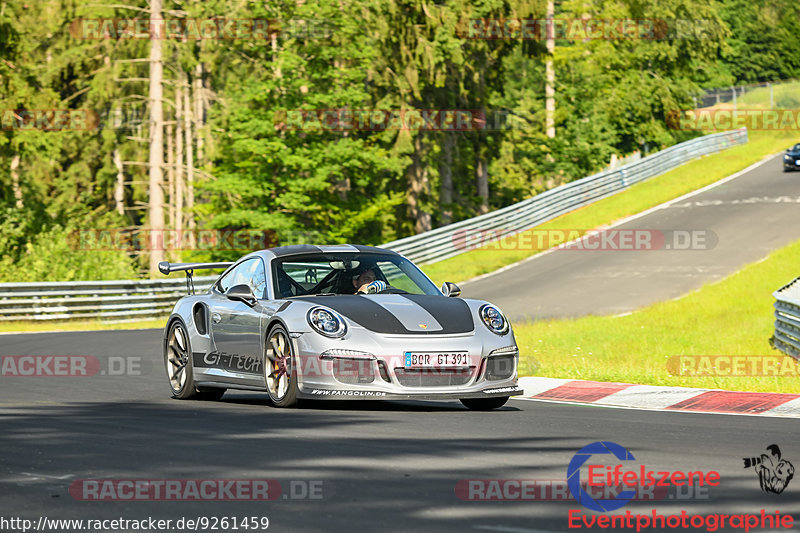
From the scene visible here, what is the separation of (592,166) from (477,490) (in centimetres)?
6145

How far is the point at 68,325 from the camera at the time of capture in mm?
30156

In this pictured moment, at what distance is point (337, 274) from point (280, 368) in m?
1.37

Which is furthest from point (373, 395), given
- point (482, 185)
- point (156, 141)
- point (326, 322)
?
point (482, 185)

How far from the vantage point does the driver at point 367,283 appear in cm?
1159

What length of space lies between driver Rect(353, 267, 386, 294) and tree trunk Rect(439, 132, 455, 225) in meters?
42.6

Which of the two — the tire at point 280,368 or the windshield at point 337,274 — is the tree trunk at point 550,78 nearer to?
the windshield at point 337,274

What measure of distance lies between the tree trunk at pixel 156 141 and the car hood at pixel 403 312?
31.0 metres

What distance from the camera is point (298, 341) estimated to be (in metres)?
10.5

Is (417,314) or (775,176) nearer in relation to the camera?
(417,314)

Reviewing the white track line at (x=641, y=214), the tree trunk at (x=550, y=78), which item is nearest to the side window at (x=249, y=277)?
the white track line at (x=641, y=214)

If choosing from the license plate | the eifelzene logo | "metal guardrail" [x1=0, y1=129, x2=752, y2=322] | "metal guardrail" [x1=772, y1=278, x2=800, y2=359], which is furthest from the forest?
the eifelzene logo

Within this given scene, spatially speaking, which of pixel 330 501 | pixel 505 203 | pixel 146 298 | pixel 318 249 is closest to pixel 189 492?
pixel 330 501

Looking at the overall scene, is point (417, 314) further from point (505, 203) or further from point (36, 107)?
→ point (505, 203)

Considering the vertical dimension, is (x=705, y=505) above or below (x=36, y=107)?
below
